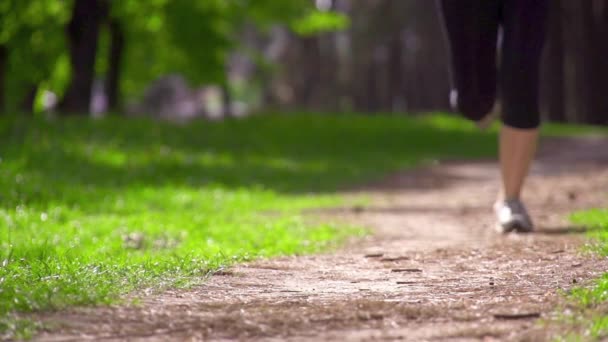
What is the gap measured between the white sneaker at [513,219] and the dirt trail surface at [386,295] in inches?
4.9

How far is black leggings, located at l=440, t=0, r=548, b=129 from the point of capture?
21.2 ft

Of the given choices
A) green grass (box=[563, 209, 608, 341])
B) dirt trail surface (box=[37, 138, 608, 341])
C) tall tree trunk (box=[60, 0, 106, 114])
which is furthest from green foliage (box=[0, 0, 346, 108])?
green grass (box=[563, 209, 608, 341])

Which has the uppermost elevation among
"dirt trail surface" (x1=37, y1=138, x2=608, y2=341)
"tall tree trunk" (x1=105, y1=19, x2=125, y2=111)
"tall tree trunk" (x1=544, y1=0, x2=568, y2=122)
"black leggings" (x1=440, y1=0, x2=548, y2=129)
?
"black leggings" (x1=440, y1=0, x2=548, y2=129)

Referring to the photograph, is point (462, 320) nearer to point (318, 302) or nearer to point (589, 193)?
point (318, 302)

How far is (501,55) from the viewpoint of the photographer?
21.9 ft

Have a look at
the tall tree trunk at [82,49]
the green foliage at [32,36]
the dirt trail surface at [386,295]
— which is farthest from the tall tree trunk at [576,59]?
the dirt trail surface at [386,295]

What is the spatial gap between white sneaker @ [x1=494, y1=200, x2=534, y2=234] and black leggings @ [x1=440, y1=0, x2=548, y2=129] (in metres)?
0.55

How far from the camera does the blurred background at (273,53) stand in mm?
21625

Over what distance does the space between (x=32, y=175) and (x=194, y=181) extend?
7.21 feet

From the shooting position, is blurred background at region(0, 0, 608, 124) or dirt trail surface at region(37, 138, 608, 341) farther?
blurred background at region(0, 0, 608, 124)

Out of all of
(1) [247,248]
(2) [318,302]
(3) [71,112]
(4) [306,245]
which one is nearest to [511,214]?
→ (4) [306,245]

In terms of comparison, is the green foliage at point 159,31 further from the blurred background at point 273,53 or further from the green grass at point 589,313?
the green grass at point 589,313

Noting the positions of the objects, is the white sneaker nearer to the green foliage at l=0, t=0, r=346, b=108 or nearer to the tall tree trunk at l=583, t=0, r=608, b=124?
the green foliage at l=0, t=0, r=346, b=108

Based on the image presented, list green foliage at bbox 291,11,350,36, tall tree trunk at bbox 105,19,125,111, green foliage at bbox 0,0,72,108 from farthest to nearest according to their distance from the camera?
green foliage at bbox 291,11,350,36 < tall tree trunk at bbox 105,19,125,111 < green foliage at bbox 0,0,72,108
